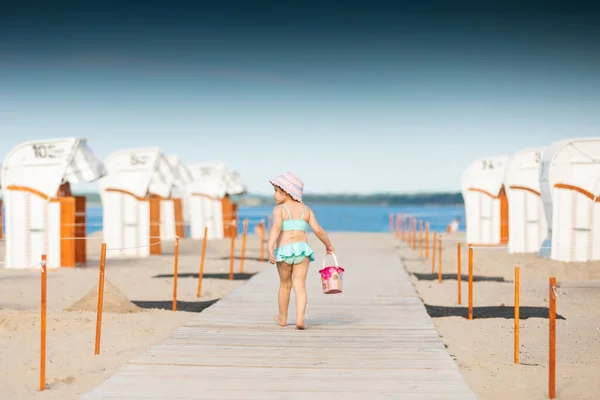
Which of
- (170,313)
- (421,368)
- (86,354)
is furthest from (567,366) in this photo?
(170,313)

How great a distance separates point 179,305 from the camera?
12.6 metres

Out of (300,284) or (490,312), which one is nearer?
(300,284)

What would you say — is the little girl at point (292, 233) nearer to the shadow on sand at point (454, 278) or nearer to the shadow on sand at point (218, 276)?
the shadow on sand at point (218, 276)

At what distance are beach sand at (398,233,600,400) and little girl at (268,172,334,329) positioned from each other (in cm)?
183

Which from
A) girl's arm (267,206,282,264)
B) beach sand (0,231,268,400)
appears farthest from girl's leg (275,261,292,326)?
beach sand (0,231,268,400)

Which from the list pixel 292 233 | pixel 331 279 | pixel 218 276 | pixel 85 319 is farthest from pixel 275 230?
pixel 218 276

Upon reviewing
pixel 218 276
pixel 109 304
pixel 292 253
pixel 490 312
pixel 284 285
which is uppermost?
pixel 292 253

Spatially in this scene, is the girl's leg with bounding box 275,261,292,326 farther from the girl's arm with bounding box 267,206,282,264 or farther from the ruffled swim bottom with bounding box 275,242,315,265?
the girl's arm with bounding box 267,206,282,264

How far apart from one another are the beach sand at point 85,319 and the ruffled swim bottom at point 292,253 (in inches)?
66.7

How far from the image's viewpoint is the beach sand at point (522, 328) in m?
7.01

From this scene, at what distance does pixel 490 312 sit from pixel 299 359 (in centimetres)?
496

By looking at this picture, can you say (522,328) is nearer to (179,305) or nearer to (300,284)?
(300,284)

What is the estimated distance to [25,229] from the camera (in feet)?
61.6

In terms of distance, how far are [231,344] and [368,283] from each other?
716 centimetres
